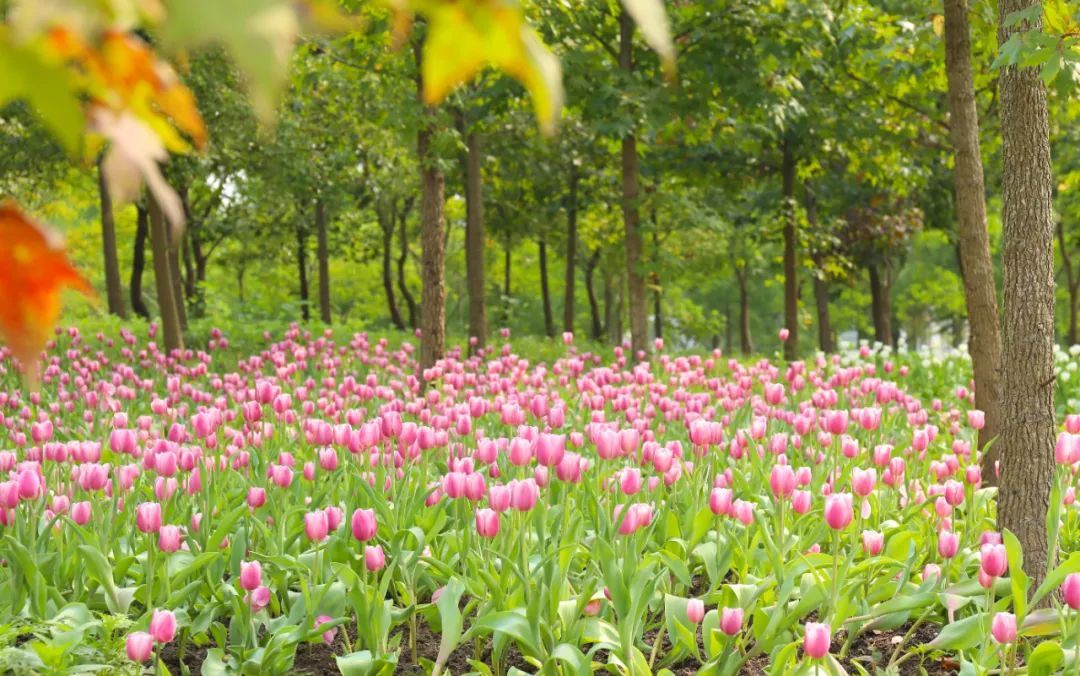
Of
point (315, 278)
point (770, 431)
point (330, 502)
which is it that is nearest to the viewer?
point (330, 502)

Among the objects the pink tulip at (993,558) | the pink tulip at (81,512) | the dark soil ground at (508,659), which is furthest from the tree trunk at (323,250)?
the pink tulip at (993,558)

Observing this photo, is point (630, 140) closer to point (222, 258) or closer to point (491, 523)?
point (491, 523)

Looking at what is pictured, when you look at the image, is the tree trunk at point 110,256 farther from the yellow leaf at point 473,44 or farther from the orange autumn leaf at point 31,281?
the yellow leaf at point 473,44

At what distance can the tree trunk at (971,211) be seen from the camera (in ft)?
18.5

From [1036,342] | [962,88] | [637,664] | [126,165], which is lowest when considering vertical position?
[637,664]

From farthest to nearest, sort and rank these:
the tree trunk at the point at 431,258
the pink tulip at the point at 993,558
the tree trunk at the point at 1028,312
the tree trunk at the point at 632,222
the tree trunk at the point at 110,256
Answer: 1. the tree trunk at the point at 110,256
2. the tree trunk at the point at 632,222
3. the tree trunk at the point at 431,258
4. the tree trunk at the point at 1028,312
5. the pink tulip at the point at 993,558

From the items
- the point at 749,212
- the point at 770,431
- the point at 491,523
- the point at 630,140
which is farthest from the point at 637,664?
the point at 749,212

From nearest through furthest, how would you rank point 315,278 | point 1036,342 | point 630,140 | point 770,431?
point 1036,342, point 770,431, point 630,140, point 315,278

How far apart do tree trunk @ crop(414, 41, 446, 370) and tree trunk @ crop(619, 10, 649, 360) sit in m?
3.73

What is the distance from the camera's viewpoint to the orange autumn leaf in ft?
2.95

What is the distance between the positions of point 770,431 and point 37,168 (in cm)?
1491

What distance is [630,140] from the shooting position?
1336 cm

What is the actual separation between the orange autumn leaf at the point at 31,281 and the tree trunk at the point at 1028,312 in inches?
148

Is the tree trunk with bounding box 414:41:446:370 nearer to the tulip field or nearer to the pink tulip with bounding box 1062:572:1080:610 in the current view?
the tulip field
